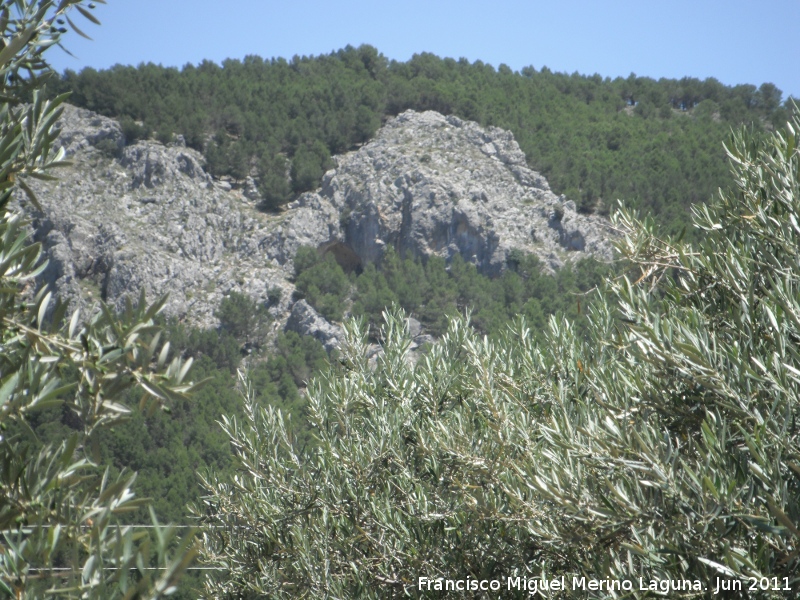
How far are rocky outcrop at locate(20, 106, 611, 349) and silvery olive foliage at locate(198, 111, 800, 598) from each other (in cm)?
3187

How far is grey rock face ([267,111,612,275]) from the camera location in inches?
1639

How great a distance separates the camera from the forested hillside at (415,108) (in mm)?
47375

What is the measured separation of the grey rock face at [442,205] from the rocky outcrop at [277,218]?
0.08 meters

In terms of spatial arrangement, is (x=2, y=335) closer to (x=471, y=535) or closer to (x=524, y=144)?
(x=471, y=535)

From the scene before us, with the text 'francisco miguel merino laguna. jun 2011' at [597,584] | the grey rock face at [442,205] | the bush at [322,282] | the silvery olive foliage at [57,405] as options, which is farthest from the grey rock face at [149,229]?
the silvery olive foliage at [57,405]

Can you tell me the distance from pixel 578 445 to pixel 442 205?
4215 cm

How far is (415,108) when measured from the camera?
55.7m

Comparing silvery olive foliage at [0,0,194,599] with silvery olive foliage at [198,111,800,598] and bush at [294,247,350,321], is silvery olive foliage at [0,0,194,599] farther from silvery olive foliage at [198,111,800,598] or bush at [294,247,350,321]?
bush at [294,247,350,321]

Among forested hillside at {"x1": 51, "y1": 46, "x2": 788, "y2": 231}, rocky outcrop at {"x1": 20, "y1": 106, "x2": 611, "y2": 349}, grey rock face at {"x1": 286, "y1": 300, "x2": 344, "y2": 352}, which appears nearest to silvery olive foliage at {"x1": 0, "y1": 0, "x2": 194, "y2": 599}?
grey rock face at {"x1": 286, "y1": 300, "x2": 344, "y2": 352}

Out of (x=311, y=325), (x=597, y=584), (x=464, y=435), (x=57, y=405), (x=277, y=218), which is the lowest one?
(x=597, y=584)

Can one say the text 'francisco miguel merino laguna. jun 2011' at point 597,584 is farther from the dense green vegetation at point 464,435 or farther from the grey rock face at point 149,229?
the grey rock face at point 149,229

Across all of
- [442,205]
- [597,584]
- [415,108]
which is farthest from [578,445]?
[415,108]

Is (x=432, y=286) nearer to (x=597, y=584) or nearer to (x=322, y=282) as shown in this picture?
(x=322, y=282)

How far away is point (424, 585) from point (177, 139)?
4926 centimetres
